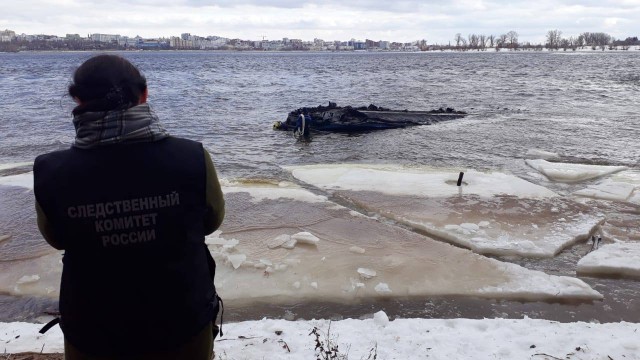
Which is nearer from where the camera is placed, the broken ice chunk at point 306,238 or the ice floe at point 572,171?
the broken ice chunk at point 306,238

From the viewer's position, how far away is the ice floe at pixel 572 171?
11359mm

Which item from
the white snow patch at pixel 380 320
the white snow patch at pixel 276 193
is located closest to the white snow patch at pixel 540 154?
the white snow patch at pixel 276 193

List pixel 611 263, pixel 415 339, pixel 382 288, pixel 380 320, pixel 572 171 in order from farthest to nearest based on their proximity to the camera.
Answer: pixel 572 171 < pixel 611 263 < pixel 382 288 < pixel 380 320 < pixel 415 339

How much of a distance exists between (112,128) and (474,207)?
7882 mm

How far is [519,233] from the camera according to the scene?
7652mm

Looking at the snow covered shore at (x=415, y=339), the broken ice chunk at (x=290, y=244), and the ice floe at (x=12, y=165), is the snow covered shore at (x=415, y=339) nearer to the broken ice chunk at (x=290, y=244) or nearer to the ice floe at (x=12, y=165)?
the broken ice chunk at (x=290, y=244)

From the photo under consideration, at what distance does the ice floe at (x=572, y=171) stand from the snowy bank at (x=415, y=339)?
747cm

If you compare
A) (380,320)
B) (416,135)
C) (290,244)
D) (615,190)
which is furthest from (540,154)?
(380,320)

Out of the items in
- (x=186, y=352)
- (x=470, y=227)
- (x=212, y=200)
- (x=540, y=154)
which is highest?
(x=212, y=200)

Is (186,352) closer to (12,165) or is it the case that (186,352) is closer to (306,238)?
(306,238)

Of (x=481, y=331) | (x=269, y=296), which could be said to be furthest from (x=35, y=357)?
(x=481, y=331)

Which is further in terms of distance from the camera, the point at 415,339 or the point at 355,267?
the point at 355,267

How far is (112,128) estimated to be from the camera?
193 centimetres

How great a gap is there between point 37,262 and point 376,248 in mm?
4581
